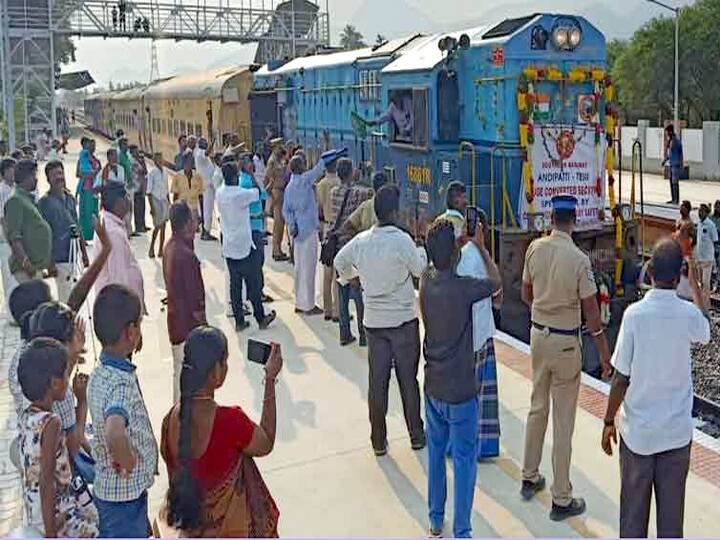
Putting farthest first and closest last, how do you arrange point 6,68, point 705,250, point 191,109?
point 6,68 → point 191,109 → point 705,250

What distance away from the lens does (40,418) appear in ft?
11.3

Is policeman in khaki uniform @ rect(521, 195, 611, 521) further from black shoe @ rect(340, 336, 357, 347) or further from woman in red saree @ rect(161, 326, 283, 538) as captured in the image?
black shoe @ rect(340, 336, 357, 347)

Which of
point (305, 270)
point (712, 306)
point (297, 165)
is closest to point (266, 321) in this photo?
point (305, 270)

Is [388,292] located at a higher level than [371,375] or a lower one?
higher

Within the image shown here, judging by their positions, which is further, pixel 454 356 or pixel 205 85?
pixel 205 85

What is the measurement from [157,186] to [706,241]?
828 centimetres

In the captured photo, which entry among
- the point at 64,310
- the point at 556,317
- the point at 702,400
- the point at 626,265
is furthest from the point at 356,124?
the point at 64,310

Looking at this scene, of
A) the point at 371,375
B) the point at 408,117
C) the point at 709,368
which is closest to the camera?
the point at 371,375

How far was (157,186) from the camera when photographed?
13.2 meters

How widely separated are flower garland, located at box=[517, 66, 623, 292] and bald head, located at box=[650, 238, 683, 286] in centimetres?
597

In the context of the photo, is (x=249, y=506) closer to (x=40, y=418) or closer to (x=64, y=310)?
(x=40, y=418)

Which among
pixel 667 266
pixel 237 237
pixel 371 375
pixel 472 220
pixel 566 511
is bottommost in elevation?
pixel 566 511

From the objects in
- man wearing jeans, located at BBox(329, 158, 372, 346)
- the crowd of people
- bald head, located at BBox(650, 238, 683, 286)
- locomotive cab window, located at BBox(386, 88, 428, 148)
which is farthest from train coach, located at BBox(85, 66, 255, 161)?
bald head, located at BBox(650, 238, 683, 286)

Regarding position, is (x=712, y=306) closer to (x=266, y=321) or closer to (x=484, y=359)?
(x=266, y=321)
